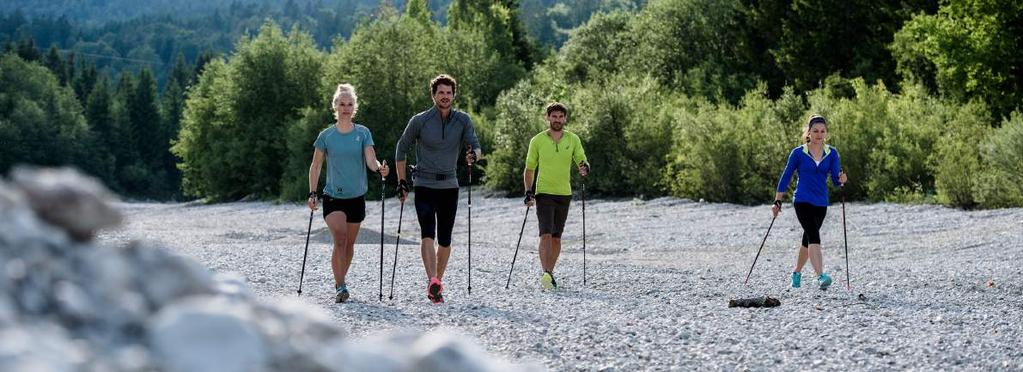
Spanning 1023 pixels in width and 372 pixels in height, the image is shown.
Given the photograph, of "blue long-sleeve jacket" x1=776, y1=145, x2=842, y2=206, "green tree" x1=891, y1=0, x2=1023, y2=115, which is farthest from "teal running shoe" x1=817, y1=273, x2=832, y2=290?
"green tree" x1=891, y1=0, x2=1023, y2=115

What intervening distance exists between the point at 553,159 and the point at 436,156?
2007 millimetres

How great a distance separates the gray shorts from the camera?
12.8 metres

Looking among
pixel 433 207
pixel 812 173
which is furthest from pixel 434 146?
pixel 812 173

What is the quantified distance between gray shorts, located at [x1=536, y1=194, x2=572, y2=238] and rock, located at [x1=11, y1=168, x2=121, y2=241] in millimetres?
10818

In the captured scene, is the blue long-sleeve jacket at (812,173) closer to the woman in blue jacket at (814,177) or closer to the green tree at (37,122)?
the woman in blue jacket at (814,177)

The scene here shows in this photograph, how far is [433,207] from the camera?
36.7 ft

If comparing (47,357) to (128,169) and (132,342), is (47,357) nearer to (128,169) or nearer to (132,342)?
(132,342)

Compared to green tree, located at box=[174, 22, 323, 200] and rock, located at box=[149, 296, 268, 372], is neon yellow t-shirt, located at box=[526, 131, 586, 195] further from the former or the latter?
green tree, located at box=[174, 22, 323, 200]

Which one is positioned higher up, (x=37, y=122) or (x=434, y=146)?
(x=37, y=122)

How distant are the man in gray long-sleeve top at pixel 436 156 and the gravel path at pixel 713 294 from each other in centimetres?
77

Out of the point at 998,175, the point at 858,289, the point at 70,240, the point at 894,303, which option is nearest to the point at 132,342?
the point at 70,240

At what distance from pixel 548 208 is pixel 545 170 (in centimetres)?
42

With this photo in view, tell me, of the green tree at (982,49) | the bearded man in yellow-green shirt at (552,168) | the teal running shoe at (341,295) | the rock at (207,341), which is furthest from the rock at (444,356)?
the green tree at (982,49)

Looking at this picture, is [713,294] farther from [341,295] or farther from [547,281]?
[341,295]
